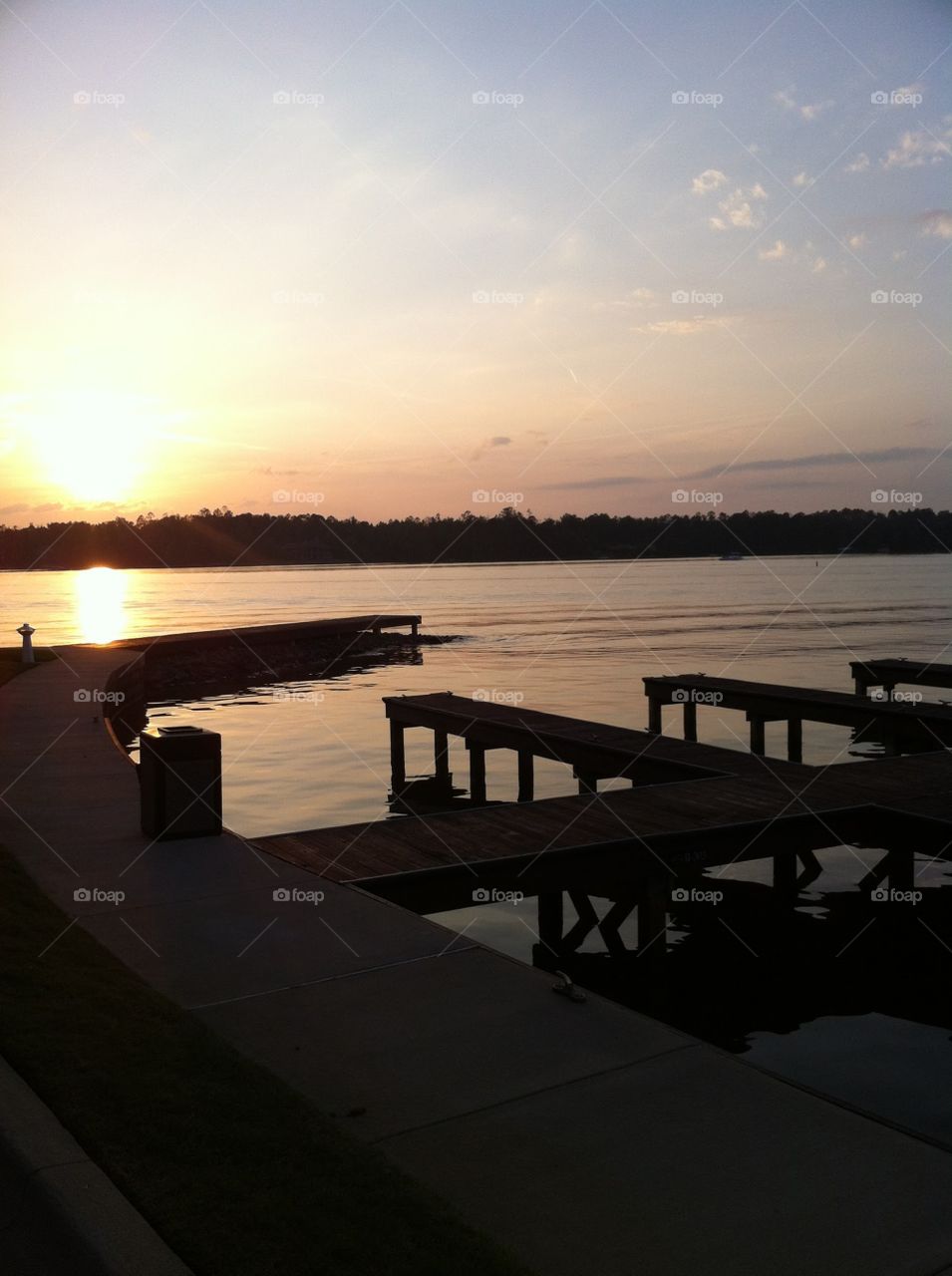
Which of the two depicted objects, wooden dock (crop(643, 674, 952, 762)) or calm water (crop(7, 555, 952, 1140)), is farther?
wooden dock (crop(643, 674, 952, 762))

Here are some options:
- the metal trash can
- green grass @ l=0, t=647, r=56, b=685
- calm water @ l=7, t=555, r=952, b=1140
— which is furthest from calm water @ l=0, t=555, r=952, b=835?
the metal trash can

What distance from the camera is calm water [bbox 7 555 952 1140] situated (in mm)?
9805

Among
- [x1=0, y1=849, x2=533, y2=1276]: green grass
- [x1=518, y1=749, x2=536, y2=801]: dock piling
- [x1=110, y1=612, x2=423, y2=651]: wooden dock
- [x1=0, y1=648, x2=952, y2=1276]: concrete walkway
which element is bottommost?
[x1=518, y1=749, x2=536, y2=801]: dock piling

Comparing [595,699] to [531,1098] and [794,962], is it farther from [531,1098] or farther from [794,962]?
[531,1098]

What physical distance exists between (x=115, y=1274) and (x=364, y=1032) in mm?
2294

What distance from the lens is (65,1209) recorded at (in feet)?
13.6

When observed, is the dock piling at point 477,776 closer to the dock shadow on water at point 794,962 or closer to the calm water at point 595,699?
the calm water at point 595,699

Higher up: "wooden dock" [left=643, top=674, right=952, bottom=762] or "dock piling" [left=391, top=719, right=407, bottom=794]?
"wooden dock" [left=643, top=674, right=952, bottom=762]

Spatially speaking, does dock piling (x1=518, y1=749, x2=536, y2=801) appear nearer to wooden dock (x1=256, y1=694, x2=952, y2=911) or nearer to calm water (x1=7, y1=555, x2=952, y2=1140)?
calm water (x1=7, y1=555, x2=952, y2=1140)

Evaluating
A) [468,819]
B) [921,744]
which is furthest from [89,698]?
[921,744]

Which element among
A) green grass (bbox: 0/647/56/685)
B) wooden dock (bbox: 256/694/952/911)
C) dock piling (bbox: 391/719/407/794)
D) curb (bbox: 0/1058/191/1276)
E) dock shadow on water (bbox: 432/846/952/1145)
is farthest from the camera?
green grass (bbox: 0/647/56/685)

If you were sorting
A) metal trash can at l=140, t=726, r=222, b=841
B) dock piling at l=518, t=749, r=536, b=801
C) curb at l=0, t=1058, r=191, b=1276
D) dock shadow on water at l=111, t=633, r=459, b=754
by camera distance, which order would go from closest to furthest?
curb at l=0, t=1058, r=191, b=1276
metal trash can at l=140, t=726, r=222, b=841
dock piling at l=518, t=749, r=536, b=801
dock shadow on water at l=111, t=633, r=459, b=754

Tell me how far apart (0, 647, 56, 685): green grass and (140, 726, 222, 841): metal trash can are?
1712 centimetres

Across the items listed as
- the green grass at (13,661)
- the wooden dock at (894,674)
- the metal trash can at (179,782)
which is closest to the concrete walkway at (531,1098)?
the metal trash can at (179,782)
